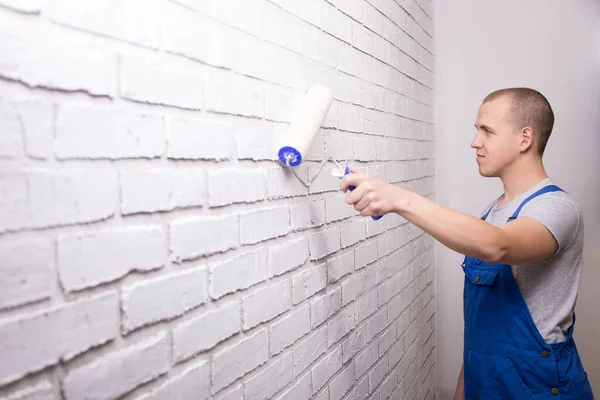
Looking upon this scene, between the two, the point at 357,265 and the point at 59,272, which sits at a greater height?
the point at 59,272

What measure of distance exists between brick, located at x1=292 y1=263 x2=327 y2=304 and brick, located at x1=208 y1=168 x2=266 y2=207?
0.88 ft

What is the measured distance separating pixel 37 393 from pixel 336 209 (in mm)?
933

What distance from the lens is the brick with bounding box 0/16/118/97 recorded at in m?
0.54

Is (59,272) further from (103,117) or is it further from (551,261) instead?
(551,261)

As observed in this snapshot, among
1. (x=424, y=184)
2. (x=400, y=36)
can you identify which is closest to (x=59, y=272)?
(x=400, y=36)

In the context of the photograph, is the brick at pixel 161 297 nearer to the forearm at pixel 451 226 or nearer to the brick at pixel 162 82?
Answer: the brick at pixel 162 82

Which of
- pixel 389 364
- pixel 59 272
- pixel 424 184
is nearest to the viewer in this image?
pixel 59 272

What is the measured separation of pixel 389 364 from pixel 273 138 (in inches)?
45.2

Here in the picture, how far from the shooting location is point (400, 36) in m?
1.92

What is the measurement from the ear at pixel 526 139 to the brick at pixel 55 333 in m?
1.34

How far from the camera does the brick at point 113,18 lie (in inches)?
23.5

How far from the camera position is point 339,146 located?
136cm

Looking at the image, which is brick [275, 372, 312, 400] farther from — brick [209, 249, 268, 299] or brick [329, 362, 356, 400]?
brick [209, 249, 268, 299]

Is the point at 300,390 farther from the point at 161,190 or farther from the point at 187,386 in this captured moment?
the point at 161,190
